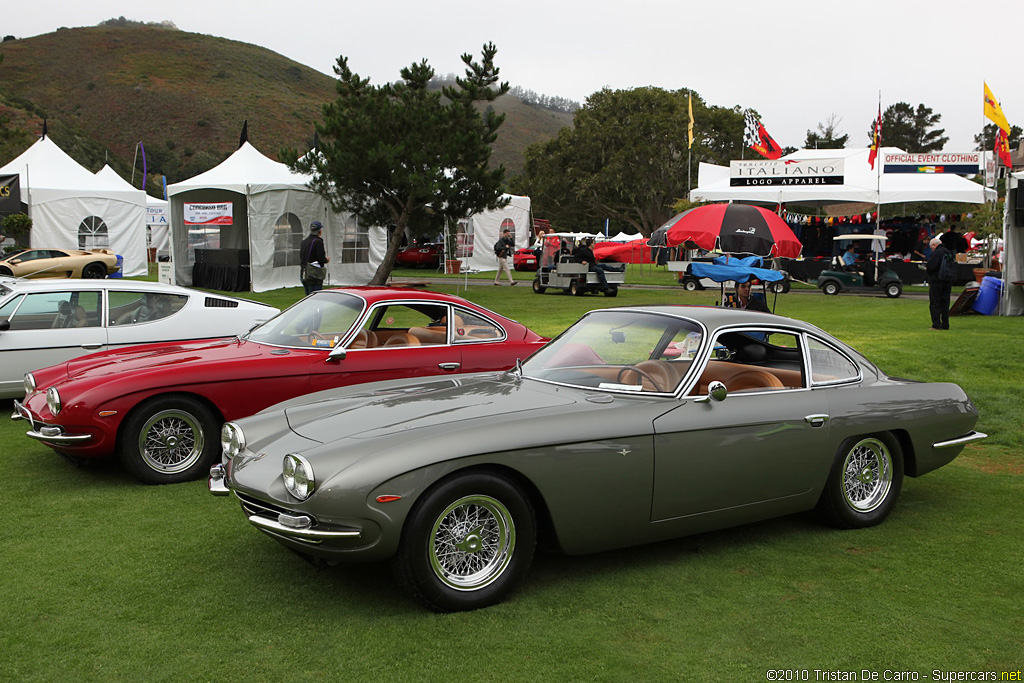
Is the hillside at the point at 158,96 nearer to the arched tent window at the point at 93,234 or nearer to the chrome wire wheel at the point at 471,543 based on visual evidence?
the arched tent window at the point at 93,234

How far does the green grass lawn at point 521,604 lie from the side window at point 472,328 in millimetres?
2471

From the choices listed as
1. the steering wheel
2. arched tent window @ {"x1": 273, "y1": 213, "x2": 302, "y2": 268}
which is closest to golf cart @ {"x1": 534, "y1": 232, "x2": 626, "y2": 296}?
arched tent window @ {"x1": 273, "y1": 213, "x2": 302, "y2": 268}

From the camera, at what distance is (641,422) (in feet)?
14.0

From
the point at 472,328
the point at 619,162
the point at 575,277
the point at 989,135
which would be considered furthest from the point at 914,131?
the point at 472,328

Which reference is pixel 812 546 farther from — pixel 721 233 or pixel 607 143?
pixel 607 143

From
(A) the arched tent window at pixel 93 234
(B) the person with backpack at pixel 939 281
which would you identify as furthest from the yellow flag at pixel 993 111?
(A) the arched tent window at pixel 93 234

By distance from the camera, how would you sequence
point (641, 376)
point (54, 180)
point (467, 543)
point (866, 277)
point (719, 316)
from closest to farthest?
1. point (467, 543)
2. point (641, 376)
3. point (719, 316)
4. point (866, 277)
5. point (54, 180)

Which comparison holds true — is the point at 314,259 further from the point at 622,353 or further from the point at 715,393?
the point at 715,393

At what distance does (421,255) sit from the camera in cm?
3997

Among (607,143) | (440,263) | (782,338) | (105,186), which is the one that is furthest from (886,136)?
(782,338)

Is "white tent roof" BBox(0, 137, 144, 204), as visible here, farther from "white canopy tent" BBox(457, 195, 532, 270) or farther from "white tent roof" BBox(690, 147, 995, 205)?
"white tent roof" BBox(690, 147, 995, 205)

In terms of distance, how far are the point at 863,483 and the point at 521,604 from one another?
2472mm

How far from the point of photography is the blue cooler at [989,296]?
731 inches

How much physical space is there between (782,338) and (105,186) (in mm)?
29942
